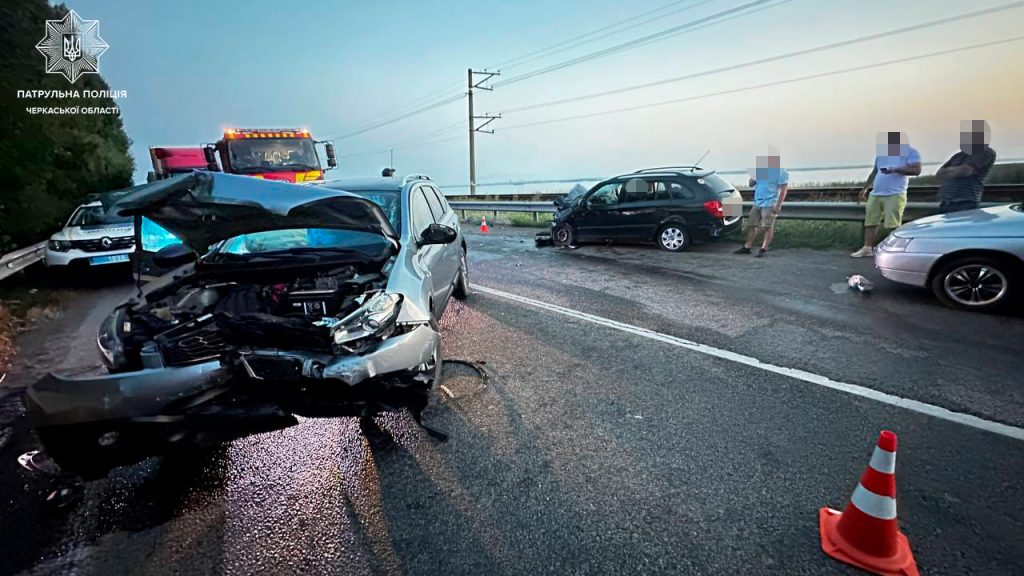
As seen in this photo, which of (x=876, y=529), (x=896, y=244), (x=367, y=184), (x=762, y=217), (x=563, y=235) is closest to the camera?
(x=876, y=529)

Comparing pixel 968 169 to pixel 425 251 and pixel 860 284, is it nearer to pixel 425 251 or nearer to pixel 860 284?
pixel 860 284

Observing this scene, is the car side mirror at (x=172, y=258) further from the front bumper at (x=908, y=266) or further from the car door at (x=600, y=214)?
the car door at (x=600, y=214)

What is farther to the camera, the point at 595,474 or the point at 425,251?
the point at 425,251

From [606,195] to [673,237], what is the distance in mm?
1771

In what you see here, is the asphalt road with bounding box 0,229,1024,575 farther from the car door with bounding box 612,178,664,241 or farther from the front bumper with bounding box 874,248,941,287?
the car door with bounding box 612,178,664,241

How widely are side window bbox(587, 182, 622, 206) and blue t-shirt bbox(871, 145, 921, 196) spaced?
14.2ft

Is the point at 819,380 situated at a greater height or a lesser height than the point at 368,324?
lesser

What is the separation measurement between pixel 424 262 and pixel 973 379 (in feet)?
14.0

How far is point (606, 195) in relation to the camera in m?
9.80

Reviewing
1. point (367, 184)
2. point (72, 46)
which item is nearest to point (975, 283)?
point (367, 184)

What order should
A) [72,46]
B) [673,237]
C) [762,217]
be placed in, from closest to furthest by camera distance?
[762,217] → [673,237] → [72,46]

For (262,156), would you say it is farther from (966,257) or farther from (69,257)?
(966,257)

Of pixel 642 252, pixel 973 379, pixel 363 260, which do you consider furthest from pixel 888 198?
pixel 363 260

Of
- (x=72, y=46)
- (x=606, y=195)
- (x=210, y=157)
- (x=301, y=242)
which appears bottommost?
(x=301, y=242)
